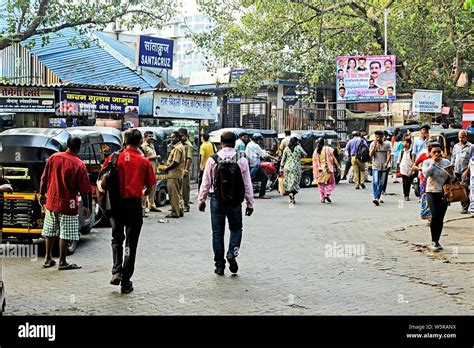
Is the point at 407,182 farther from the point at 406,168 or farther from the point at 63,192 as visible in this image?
the point at 63,192

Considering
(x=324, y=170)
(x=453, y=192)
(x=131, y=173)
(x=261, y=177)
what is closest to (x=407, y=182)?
(x=324, y=170)

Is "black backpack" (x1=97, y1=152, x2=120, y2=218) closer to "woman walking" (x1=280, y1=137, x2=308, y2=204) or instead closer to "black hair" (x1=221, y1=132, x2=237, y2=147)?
"black hair" (x1=221, y1=132, x2=237, y2=147)

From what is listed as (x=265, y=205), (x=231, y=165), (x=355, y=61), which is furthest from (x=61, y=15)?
(x=355, y=61)

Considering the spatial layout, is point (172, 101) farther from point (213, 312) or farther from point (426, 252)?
point (213, 312)

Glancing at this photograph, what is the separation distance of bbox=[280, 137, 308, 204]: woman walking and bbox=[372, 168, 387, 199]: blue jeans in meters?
1.97

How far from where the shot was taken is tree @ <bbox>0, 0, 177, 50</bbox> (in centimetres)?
1638

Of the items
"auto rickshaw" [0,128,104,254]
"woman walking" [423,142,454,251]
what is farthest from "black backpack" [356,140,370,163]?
"auto rickshaw" [0,128,104,254]

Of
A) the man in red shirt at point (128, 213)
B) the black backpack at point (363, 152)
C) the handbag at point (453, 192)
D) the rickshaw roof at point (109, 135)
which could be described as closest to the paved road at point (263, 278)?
the man in red shirt at point (128, 213)

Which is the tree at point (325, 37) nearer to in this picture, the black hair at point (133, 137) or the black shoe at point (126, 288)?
the black hair at point (133, 137)

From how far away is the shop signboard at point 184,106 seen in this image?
65.4 feet

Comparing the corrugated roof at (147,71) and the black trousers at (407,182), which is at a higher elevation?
the corrugated roof at (147,71)

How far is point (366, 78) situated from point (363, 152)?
9776 mm

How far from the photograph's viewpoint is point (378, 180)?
17188mm

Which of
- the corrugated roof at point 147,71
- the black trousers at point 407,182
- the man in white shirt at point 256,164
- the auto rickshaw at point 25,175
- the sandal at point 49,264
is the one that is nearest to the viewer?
the sandal at point 49,264
